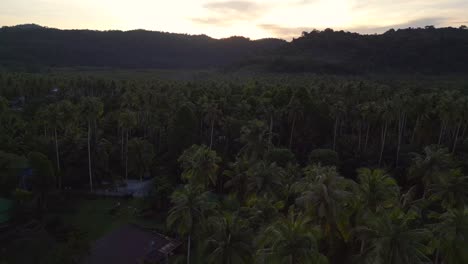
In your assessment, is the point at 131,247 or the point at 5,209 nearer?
the point at 131,247

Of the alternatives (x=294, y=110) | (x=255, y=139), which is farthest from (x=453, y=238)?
(x=294, y=110)

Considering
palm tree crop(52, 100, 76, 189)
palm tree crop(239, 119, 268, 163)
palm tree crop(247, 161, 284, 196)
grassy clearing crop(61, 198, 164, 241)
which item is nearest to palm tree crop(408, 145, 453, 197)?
palm tree crop(247, 161, 284, 196)

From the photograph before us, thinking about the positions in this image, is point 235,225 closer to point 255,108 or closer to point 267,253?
point 267,253

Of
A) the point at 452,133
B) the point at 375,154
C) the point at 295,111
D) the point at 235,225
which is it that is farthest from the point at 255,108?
the point at 235,225

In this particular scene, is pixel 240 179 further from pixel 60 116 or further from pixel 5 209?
pixel 60 116

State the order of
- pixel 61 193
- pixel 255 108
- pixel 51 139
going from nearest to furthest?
pixel 61 193
pixel 51 139
pixel 255 108

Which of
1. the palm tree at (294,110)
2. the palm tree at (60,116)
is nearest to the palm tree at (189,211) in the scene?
the palm tree at (60,116)
